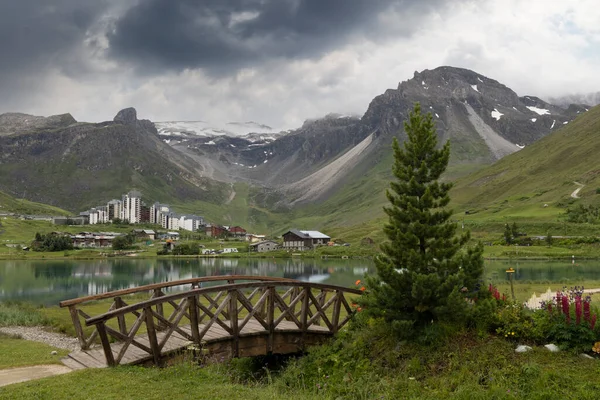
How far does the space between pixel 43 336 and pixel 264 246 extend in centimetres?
14873

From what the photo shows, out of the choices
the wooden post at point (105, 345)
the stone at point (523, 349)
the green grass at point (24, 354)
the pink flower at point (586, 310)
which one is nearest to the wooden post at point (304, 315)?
the wooden post at point (105, 345)

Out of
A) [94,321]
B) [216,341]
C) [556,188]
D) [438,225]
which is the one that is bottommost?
[216,341]

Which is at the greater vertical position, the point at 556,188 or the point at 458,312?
the point at 556,188

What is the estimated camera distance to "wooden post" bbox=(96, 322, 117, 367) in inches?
582

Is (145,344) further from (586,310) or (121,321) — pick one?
(586,310)

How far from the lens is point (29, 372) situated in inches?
612

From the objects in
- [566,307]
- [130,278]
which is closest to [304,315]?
[566,307]

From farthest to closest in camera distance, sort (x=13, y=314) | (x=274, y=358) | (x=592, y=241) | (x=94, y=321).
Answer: (x=592, y=241), (x=13, y=314), (x=274, y=358), (x=94, y=321)

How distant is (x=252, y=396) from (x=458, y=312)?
29.6ft

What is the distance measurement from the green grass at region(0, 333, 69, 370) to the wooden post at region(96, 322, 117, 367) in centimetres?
320

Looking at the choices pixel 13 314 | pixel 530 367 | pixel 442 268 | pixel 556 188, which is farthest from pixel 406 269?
pixel 556 188

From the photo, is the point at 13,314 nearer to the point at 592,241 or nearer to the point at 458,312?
the point at 458,312

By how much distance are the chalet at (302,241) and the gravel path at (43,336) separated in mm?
145053

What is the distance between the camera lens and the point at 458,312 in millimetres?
17969
